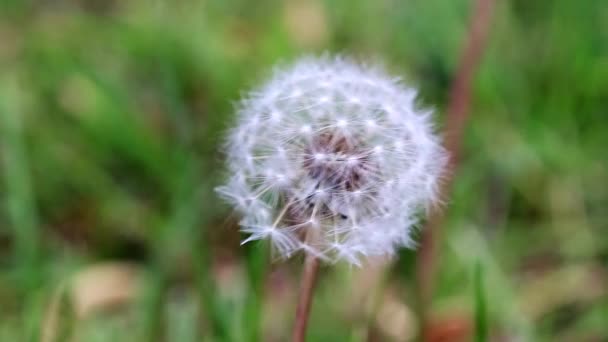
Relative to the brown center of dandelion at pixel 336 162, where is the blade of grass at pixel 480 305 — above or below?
below

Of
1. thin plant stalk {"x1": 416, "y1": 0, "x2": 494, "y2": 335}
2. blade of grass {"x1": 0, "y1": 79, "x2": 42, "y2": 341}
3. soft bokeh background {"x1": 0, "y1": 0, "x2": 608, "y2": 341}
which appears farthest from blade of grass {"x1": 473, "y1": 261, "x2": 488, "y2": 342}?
blade of grass {"x1": 0, "y1": 79, "x2": 42, "y2": 341}

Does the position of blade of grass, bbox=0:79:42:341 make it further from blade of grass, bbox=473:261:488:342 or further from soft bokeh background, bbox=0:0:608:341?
blade of grass, bbox=473:261:488:342

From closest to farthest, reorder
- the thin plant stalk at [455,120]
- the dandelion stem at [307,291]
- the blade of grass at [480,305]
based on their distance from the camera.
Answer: the dandelion stem at [307,291], the blade of grass at [480,305], the thin plant stalk at [455,120]

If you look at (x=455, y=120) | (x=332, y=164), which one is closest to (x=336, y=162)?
(x=332, y=164)

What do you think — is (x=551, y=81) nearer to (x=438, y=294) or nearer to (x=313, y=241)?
(x=438, y=294)

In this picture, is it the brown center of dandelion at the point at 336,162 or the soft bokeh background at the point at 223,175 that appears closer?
the brown center of dandelion at the point at 336,162

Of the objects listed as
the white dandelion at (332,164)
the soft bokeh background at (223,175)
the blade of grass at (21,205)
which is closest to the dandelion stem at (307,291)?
the white dandelion at (332,164)

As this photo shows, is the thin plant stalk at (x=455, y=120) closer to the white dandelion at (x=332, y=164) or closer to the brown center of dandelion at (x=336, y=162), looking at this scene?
the white dandelion at (x=332, y=164)

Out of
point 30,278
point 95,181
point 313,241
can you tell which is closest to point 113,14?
point 95,181

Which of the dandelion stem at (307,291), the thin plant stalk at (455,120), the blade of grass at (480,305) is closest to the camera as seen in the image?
Result: the dandelion stem at (307,291)
